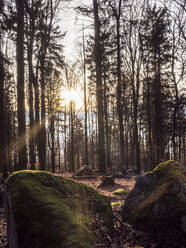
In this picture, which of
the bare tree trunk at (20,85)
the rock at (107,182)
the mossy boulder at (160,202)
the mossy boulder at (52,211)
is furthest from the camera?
the rock at (107,182)

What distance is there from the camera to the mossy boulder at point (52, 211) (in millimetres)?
2840

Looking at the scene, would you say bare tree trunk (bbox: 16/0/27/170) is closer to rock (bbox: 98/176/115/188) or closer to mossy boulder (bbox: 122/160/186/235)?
rock (bbox: 98/176/115/188)

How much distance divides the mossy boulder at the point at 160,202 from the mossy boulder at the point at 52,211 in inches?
32.7

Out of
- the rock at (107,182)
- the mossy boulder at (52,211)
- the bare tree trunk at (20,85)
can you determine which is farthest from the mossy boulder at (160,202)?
the bare tree trunk at (20,85)

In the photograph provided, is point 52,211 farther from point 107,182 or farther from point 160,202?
point 107,182

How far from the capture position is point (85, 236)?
9.83 ft

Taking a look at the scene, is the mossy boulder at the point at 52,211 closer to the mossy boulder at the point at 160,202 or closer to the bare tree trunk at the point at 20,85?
the mossy boulder at the point at 160,202

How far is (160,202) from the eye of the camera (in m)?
4.38

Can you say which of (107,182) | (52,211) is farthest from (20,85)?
(52,211)

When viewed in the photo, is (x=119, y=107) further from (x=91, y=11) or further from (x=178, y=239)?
(x=178, y=239)

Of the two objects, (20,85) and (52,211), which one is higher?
(20,85)

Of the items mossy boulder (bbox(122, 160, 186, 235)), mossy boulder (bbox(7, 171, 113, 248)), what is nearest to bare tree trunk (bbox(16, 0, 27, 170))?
mossy boulder (bbox(7, 171, 113, 248))

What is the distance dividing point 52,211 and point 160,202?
8.27 feet

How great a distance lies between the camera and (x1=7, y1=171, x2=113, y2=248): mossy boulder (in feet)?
9.32
